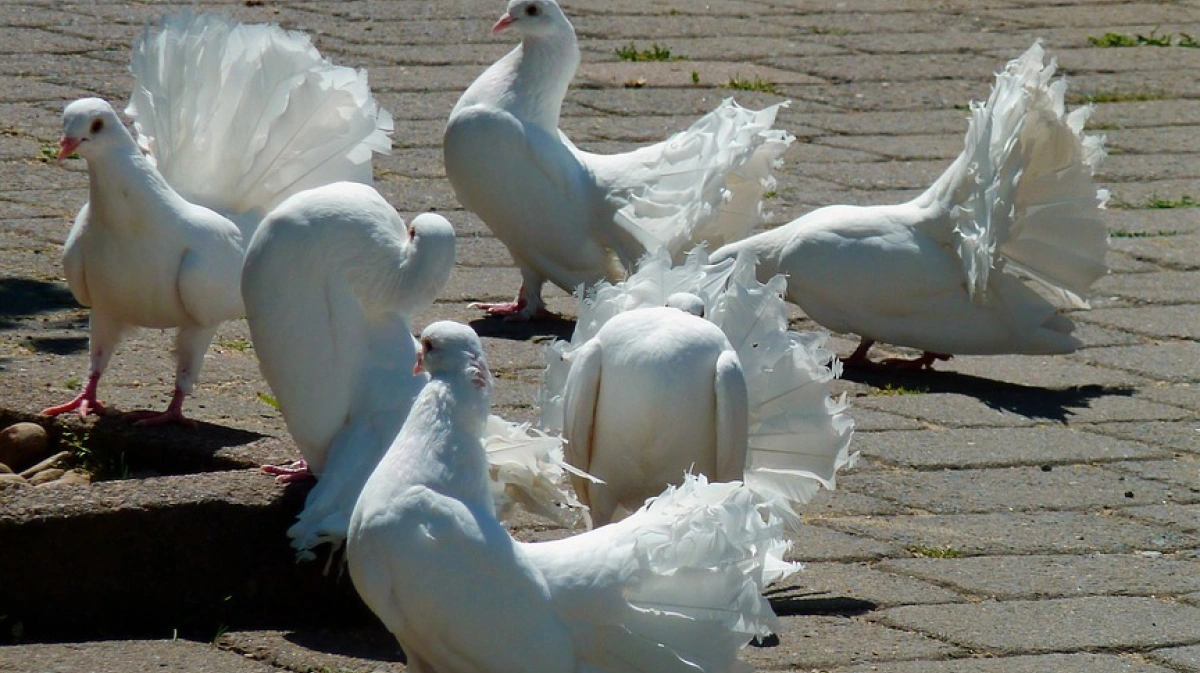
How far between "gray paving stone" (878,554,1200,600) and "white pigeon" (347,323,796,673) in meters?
0.90

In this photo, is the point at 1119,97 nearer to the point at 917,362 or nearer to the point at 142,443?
the point at 917,362

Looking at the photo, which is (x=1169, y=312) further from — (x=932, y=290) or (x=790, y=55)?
(x=790, y=55)

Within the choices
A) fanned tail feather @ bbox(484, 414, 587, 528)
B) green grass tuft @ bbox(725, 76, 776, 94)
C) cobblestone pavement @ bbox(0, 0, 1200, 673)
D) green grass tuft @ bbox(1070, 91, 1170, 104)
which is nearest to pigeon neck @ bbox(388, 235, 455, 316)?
fanned tail feather @ bbox(484, 414, 587, 528)

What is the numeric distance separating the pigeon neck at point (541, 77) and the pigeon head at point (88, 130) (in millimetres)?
1500

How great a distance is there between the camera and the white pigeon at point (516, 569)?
2512 mm

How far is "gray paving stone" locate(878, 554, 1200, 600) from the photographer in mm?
3420

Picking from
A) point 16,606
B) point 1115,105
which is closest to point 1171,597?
point 16,606

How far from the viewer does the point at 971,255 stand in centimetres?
477

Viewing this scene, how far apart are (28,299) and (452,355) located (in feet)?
8.09

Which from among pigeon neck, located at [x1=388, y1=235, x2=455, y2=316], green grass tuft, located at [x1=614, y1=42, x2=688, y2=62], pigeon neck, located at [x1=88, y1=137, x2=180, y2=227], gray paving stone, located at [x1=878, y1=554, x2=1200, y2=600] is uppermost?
pigeon neck, located at [x1=388, y1=235, x2=455, y2=316]

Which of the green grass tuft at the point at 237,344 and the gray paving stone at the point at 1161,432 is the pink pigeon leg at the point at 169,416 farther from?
the gray paving stone at the point at 1161,432

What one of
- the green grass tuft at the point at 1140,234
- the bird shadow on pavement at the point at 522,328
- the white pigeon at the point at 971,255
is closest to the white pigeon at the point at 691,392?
the white pigeon at the point at 971,255

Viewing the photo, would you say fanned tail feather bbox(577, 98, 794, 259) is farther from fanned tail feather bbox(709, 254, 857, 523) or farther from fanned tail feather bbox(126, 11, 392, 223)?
fanned tail feather bbox(709, 254, 857, 523)

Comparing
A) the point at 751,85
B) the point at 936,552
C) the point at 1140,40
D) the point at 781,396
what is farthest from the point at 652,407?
the point at 1140,40
